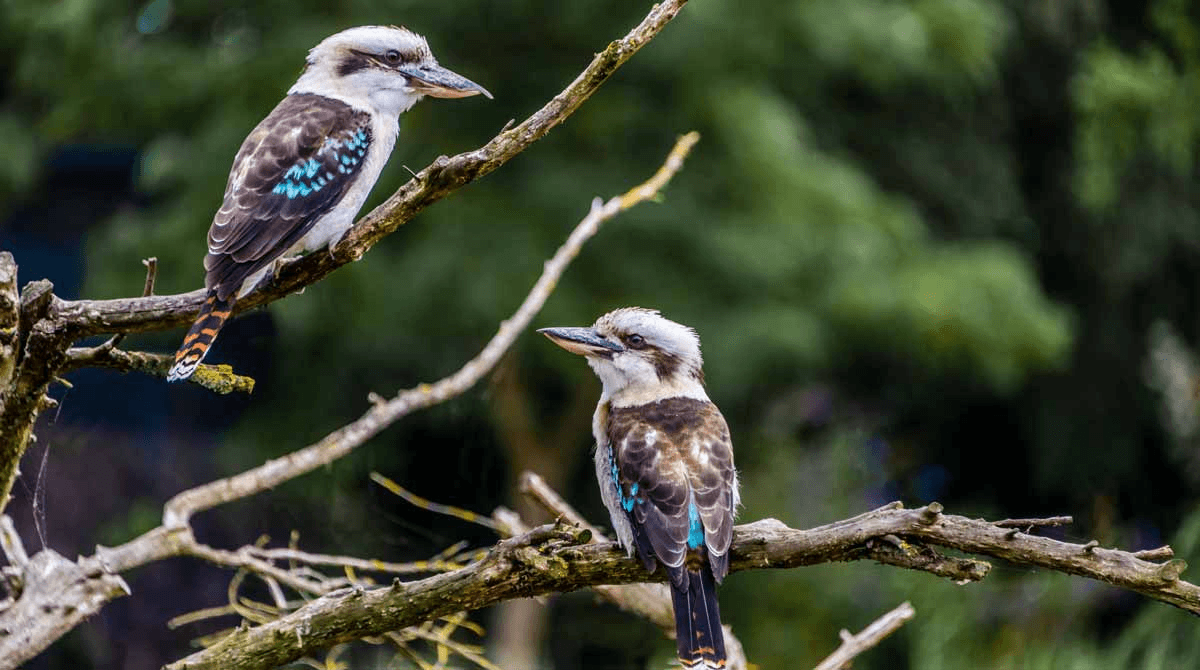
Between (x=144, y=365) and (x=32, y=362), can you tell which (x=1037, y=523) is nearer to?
(x=144, y=365)

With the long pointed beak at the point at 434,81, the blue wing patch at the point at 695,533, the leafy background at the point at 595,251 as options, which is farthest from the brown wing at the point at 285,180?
the leafy background at the point at 595,251

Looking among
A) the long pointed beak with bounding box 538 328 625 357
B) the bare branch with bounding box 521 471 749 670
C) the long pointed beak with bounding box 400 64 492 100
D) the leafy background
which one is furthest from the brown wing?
the leafy background

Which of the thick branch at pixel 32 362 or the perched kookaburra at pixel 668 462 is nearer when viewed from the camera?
the thick branch at pixel 32 362

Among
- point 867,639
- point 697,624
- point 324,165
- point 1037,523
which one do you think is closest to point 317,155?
point 324,165

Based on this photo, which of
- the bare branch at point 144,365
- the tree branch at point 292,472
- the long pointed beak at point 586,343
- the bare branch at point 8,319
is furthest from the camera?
the long pointed beak at point 586,343

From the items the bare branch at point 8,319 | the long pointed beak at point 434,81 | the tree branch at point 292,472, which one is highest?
the long pointed beak at point 434,81

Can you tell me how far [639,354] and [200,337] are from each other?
1.17 m

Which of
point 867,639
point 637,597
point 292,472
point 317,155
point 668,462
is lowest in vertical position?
point 867,639

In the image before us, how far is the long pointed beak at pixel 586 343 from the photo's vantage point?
3645mm

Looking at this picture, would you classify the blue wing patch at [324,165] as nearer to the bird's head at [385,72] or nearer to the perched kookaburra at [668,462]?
the bird's head at [385,72]

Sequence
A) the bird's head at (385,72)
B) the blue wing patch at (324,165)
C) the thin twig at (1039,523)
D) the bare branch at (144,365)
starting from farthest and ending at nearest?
the bird's head at (385,72) < the blue wing patch at (324,165) < the bare branch at (144,365) < the thin twig at (1039,523)

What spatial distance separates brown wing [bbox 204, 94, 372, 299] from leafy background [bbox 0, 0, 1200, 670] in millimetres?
3735

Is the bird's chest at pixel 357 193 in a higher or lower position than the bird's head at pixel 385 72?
lower

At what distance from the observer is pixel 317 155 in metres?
3.63
